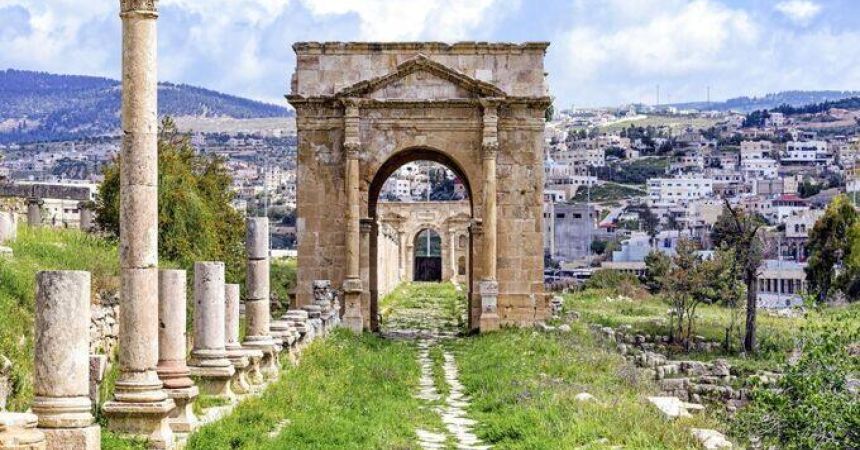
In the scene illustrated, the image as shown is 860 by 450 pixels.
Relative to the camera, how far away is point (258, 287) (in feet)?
69.5

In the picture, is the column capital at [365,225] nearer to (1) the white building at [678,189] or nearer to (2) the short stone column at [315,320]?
(2) the short stone column at [315,320]

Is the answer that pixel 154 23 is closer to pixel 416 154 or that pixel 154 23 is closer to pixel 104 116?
pixel 416 154

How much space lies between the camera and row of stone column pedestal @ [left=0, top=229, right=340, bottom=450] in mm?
11320

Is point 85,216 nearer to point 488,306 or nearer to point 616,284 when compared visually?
point 488,306

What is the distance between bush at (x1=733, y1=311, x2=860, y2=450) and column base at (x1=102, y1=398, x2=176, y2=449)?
7.41 meters

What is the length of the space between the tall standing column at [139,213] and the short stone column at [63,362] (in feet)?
4.54

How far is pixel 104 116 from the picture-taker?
197 meters

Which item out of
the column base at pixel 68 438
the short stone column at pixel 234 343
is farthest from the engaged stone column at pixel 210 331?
the column base at pixel 68 438

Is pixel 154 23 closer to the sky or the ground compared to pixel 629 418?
closer to the sky

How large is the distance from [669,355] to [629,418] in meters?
17.0

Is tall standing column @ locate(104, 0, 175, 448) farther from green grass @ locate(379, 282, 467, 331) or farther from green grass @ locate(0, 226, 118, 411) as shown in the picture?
green grass @ locate(379, 282, 467, 331)

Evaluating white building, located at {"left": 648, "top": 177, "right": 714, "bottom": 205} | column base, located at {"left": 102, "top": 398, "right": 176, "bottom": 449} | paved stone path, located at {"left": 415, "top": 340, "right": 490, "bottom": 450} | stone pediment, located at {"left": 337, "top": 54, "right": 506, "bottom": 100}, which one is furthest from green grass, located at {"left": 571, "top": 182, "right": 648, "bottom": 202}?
column base, located at {"left": 102, "top": 398, "right": 176, "bottom": 449}

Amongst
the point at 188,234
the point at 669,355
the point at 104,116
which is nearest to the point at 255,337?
the point at 188,234

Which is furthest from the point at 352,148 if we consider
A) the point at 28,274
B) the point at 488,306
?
the point at 28,274
